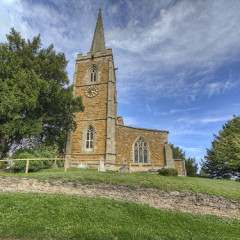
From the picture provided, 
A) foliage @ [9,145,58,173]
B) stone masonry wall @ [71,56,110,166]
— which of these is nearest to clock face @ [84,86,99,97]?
stone masonry wall @ [71,56,110,166]

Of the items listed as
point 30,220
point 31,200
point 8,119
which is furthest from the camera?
point 8,119

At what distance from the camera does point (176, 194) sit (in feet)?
25.3

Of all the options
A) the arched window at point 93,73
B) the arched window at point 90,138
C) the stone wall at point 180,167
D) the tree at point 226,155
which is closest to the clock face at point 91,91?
the arched window at point 93,73

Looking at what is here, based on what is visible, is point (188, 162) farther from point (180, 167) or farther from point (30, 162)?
point (30, 162)

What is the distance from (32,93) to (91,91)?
9043mm

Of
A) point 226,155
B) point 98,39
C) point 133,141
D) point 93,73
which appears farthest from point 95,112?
point 226,155

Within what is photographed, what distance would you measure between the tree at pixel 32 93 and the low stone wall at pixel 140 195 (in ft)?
18.0

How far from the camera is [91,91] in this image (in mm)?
20547

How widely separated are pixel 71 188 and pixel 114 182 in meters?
2.04

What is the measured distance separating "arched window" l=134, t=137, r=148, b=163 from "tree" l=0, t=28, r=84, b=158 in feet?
25.1

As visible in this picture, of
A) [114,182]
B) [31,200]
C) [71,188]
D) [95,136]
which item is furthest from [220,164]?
[31,200]

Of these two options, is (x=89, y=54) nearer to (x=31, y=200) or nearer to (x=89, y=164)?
(x=89, y=164)

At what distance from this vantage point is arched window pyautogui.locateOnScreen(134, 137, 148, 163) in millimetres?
18367

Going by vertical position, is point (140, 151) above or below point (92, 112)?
below
